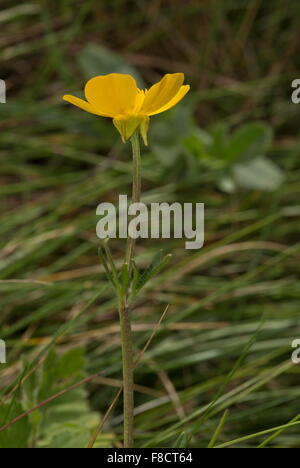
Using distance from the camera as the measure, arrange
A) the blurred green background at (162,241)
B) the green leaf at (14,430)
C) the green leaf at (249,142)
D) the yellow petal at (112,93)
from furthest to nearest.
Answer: the green leaf at (249,142) → the blurred green background at (162,241) → the green leaf at (14,430) → the yellow petal at (112,93)

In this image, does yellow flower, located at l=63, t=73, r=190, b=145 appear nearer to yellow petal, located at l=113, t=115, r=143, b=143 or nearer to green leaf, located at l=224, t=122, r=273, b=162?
yellow petal, located at l=113, t=115, r=143, b=143

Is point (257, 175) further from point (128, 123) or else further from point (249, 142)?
point (128, 123)

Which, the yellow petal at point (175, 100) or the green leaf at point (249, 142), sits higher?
the green leaf at point (249, 142)

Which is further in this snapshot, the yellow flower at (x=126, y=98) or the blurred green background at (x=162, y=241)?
the blurred green background at (x=162, y=241)

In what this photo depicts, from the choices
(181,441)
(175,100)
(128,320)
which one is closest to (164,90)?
(175,100)

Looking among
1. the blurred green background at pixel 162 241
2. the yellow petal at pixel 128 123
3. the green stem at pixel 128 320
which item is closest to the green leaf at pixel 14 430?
the blurred green background at pixel 162 241

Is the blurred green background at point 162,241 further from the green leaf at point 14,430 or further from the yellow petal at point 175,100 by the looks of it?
the yellow petal at point 175,100

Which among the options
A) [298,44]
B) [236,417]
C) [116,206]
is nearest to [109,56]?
[116,206]
